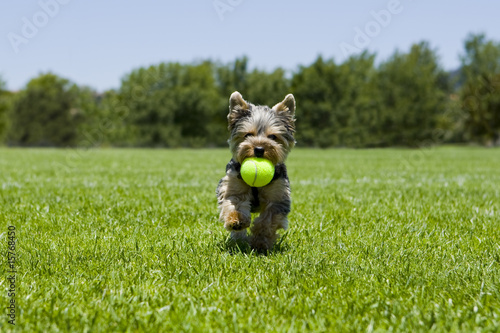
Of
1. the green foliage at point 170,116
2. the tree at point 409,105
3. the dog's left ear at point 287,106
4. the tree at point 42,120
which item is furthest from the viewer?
the tree at point 42,120

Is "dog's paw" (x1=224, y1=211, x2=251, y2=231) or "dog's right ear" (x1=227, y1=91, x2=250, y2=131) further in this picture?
"dog's right ear" (x1=227, y1=91, x2=250, y2=131)

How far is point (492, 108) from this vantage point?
6291cm

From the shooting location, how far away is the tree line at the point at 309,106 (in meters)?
57.4

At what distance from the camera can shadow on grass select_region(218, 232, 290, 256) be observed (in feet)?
15.6

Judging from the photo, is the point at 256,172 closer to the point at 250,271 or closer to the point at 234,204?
the point at 234,204

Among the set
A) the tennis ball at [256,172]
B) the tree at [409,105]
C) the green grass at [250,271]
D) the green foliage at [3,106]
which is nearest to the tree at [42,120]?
the green foliage at [3,106]

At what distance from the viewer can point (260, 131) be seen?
4.95 m

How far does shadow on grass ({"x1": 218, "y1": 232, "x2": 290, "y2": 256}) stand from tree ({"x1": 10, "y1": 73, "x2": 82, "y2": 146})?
75.8 meters

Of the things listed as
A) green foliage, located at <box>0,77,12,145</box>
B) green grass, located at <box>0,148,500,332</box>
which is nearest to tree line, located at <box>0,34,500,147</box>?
green foliage, located at <box>0,77,12,145</box>

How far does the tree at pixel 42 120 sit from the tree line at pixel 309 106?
6.7 inches

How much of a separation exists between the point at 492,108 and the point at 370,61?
66.8 ft

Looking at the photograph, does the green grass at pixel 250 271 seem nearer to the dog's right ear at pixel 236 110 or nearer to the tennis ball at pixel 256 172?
the tennis ball at pixel 256 172

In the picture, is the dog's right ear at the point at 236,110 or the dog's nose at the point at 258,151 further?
the dog's right ear at the point at 236,110

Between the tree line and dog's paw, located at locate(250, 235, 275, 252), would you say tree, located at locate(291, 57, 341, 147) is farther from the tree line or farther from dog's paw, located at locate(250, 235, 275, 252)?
dog's paw, located at locate(250, 235, 275, 252)
